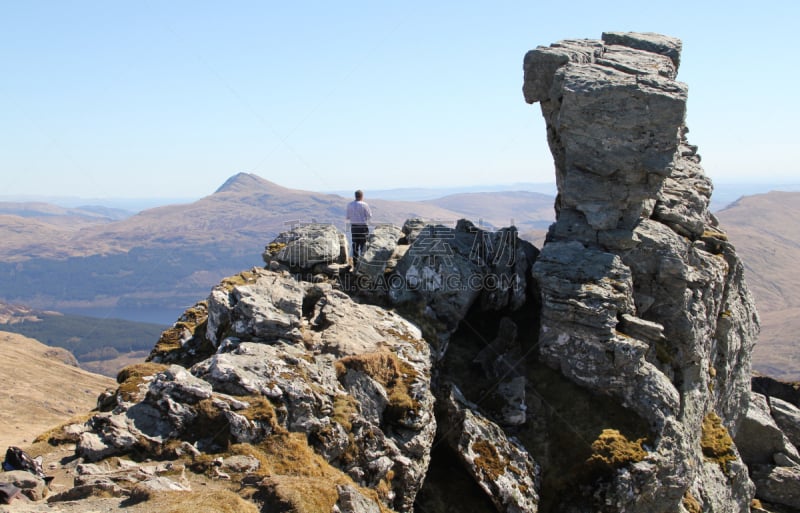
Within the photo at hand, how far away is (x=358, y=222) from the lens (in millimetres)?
37094

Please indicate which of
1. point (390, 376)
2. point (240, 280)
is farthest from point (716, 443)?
point (240, 280)

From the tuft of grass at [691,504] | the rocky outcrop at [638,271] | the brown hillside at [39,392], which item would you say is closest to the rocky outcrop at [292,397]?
the rocky outcrop at [638,271]

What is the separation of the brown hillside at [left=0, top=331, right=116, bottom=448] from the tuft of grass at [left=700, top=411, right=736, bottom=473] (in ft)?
353

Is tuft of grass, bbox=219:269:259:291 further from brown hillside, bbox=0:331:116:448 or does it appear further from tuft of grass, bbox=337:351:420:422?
brown hillside, bbox=0:331:116:448

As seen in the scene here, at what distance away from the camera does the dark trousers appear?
122ft

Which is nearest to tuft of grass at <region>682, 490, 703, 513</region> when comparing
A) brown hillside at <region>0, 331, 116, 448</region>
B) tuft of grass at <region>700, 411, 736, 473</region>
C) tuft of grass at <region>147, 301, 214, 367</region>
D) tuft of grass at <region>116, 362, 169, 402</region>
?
tuft of grass at <region>700, 411, 736, 473</region>

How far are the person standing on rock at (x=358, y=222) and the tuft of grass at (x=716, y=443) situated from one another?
23.6 m

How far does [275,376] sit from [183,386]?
3225mm

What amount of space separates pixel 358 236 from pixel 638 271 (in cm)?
1690

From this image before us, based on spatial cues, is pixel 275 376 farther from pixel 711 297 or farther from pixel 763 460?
pixel 763 460

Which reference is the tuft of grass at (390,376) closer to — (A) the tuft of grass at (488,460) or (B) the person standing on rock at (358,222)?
(A) the tuft of grass at (488,460)

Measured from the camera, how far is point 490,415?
28.2 meters

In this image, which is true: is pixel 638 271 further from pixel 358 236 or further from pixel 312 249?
pixel 312 249

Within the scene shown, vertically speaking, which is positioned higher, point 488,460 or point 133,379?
point 133,379
